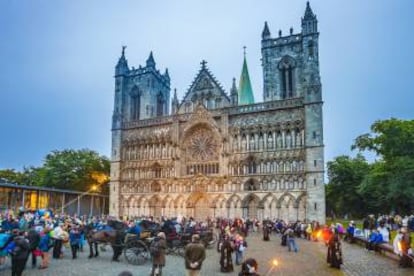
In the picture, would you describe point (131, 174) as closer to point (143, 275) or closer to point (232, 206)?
point (232, 206)

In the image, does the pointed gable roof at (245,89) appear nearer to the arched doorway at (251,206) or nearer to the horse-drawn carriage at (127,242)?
the arched doorway at (251,206)

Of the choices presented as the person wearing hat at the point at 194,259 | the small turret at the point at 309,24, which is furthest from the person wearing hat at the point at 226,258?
the small turret at the point at 309,24

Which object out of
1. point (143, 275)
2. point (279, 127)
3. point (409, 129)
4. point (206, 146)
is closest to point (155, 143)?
point (206, 146)

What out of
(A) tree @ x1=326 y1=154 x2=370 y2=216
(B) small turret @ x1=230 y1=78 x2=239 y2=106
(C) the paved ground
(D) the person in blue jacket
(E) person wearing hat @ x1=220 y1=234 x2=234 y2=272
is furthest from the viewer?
(A) tree @ x1=326 y1=154 x2=370 y2=216

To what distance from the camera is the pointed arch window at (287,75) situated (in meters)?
44.0

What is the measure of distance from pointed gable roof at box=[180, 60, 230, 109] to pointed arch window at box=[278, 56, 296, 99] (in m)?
7.65

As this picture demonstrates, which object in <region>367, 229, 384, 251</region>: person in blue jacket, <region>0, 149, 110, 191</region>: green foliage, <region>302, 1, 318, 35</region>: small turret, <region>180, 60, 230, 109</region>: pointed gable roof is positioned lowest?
<region>367, 229, 384, 251</region>: person in blue jacket

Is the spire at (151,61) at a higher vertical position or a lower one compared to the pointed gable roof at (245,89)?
higher

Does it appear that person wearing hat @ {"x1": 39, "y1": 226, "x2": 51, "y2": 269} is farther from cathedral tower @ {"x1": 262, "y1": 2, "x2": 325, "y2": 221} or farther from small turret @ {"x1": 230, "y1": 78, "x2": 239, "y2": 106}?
small turret @ {"x1": 230, "y1": 78, "x2": 239, "y2": 106}

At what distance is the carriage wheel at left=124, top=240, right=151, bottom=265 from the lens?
1466 centimetres

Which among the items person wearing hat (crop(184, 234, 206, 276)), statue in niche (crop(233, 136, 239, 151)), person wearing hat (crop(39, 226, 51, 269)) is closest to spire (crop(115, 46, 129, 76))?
statue in niche (crop(233, 136, 239, 151))

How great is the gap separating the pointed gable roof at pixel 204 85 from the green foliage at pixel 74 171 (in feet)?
62.8

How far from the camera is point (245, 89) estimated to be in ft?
179

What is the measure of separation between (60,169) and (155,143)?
17.1m
